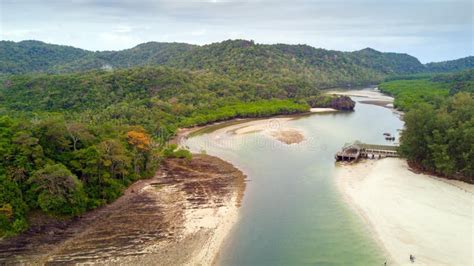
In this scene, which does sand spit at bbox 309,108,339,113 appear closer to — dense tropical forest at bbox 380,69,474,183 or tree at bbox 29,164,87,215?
dense tropical forest at bbox 380,69,474,183

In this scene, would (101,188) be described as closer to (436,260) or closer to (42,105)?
(436,260)

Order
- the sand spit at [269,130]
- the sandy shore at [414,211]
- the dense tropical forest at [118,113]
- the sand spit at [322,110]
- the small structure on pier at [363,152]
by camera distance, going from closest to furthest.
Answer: the sandy shore at [414,211] → the dense tropical forest at [118,113] → the small structure on pier at [363,152] → the sand spit at [269,130] → the sand spit at [322,110]

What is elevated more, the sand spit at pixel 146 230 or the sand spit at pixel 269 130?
the sand spit at pixel 269 130

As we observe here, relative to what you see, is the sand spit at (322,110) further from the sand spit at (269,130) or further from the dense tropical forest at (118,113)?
the sand spit at (269,130)

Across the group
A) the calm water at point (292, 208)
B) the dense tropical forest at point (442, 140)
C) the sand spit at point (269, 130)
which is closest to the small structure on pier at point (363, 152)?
the calm water at point (292, 208)

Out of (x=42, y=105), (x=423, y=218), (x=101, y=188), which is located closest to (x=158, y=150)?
(x=101, y=188)

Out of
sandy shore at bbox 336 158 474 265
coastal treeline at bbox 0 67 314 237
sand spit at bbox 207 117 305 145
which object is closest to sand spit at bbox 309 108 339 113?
coastal treeline at bbox 0 67 314 237
